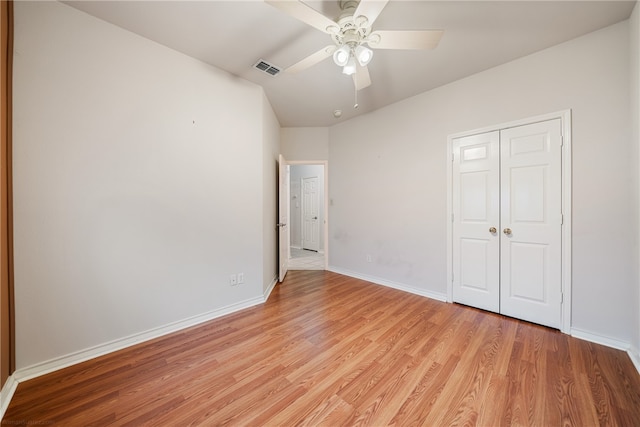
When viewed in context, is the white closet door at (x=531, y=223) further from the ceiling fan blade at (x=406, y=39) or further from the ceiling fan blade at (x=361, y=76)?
the ceiling fan blade at (x=361, y=76)

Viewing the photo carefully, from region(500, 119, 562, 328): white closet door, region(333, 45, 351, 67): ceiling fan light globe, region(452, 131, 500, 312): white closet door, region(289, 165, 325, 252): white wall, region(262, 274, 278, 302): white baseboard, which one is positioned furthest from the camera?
region(289, 165, 325, 252): white wall

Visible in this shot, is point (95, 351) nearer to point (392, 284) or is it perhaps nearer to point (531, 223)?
point (392, 284)

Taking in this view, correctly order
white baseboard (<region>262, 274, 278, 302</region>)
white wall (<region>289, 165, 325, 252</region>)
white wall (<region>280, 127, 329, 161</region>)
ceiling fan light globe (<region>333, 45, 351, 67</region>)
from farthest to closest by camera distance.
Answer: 1. white wall (<region>289, 165, 325, 252</region>)
2. white wall (<region>280, 127, 329, 161</region>)
3. white baseboard (<region>262, 274, 278, 302</region>)
4. ceiling fan light globe (<region>333, 45, 351, 67</region>)

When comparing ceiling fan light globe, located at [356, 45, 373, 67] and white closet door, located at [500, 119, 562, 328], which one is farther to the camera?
white closet door, located at [500, 119, 562, 328]

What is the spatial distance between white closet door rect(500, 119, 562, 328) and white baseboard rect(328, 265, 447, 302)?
70cm

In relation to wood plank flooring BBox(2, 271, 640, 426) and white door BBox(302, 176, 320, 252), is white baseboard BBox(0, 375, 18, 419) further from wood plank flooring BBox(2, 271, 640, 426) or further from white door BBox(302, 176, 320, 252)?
white door BBox(302, 176, 320, 252)

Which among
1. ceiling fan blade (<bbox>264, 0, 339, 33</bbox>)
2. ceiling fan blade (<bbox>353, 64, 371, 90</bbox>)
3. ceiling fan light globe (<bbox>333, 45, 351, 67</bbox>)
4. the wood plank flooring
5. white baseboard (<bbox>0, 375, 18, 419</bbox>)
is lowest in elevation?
the wood plank flooring

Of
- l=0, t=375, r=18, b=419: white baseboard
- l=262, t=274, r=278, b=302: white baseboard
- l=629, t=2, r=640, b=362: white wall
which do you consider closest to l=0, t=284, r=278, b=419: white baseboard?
l=0, t=375, r=18, b=419: white baseboard

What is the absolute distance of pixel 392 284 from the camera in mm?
3496

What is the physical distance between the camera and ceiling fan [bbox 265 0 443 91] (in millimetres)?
1435

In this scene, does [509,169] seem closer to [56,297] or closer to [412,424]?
[412,424]

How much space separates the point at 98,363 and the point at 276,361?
1.35 m

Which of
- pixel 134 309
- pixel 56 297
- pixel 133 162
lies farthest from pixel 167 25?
pixel 134 309

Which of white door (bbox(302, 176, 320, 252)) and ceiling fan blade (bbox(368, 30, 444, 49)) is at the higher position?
ceiling fan blade (bbox(368, 30, 444, 49))
